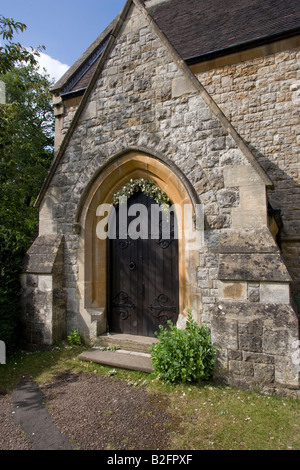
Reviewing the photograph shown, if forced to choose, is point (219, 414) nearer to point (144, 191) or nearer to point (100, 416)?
point (100, 416)

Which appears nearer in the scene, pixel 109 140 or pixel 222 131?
pixel 222 131

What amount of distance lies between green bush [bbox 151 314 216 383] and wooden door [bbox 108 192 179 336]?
1071mm

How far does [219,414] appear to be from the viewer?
3086 millimetres

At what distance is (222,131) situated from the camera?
14.2 feet

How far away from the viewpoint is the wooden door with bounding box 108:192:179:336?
5.09 m

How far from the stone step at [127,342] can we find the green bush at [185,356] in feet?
2.75
